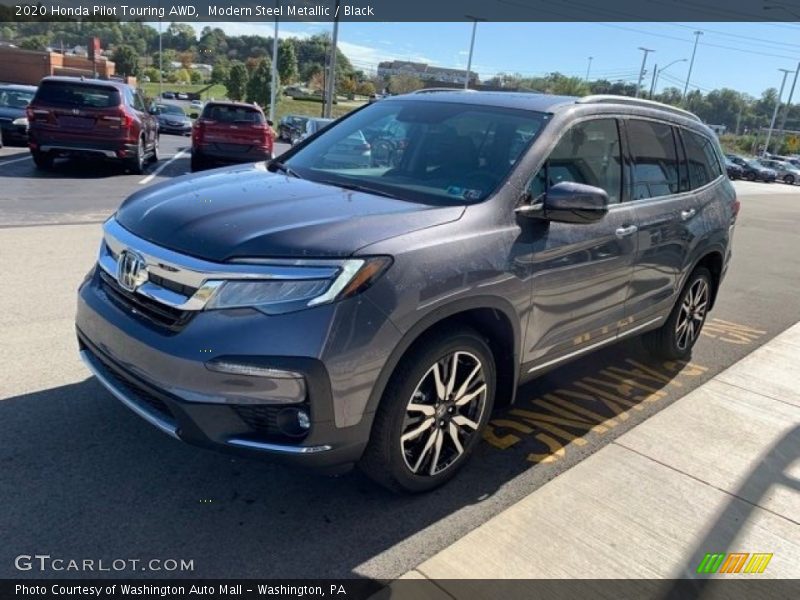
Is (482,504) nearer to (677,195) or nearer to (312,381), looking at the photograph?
(312,381)

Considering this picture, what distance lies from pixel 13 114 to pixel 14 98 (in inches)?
50.5

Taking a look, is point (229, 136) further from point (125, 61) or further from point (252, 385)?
point (125, 61)

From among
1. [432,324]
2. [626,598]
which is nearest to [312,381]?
[432,324]

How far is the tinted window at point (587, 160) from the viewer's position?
11.4 ft

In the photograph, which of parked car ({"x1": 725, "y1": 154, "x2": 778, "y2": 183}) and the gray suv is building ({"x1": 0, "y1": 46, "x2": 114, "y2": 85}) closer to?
parked car ({"x1": 725, "y1": 154, "x2": 778, "y2": 183})

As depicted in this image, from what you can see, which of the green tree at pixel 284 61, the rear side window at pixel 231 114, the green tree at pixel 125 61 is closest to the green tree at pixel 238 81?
the green tree at pixel 284 61

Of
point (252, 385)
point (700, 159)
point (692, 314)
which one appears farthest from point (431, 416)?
point (700, 159)

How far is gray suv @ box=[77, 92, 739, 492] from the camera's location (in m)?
2.52

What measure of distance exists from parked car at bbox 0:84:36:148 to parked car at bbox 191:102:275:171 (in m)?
4.04

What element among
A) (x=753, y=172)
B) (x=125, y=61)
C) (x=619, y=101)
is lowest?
(x=753, y=172)

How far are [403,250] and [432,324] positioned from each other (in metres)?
0.35

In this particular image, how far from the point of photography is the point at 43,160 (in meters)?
12.4

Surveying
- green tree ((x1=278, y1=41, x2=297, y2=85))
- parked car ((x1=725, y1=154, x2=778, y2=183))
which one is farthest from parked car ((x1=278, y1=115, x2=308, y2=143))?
parked car ((x1=725, y1=154, x2=778, y2=183))

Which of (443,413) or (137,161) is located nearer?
(443,413)
